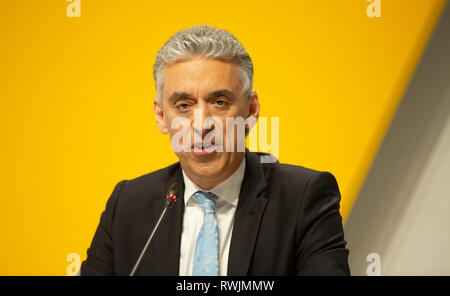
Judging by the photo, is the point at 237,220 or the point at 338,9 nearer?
the point at 237,220

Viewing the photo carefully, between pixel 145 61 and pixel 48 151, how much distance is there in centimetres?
69

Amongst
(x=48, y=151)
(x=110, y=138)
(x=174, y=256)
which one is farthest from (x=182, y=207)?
(x=48, y=151)

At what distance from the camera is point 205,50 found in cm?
168

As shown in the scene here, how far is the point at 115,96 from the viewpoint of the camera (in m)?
2.59

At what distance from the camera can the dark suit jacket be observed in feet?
5.56

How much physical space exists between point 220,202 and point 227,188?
0.19 ft

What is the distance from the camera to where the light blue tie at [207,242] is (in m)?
1.69

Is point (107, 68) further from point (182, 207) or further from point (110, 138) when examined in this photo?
point (182, 207)

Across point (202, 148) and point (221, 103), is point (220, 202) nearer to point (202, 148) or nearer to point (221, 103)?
point (202, 148)

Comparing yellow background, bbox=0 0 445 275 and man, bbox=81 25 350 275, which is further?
yellow background, bbox=0 0 445 275

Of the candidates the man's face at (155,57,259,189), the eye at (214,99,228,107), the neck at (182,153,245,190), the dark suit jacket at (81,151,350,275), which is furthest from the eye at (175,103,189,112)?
the dark suit jacket at (81,151,350,275)

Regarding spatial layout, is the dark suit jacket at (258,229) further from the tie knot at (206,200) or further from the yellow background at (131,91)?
the yellow background at (131,91)

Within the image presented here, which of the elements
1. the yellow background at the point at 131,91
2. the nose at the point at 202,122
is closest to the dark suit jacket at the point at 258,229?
the nose at the point at 202,122

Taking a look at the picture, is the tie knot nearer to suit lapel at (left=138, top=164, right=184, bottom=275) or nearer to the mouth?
suit lapel at (left=138, top=164, right=184, bottom=275)
